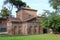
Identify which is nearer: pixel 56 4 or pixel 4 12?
pixel 56 4

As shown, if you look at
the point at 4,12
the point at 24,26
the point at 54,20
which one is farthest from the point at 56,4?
the point at 4,12

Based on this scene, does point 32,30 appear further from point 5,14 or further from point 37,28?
point 5,14

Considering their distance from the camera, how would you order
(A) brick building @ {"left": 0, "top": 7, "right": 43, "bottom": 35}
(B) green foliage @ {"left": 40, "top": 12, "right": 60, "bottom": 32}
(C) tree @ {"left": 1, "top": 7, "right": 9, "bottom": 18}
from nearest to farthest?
(B) green foliage @ {"left": 40, "top": 12, "right": 60, "bottom": 32} → (A) brick building @ {"left": 0, "top": 7, "right": 43, "bottom": 35} → (C) tree @ {"left": 1, "top": 7, "right": 9, "bottom": 18}

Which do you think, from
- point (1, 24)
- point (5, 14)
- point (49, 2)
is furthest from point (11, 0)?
point (49, 2)

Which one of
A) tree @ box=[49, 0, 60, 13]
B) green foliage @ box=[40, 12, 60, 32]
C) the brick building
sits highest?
tree @ box=[49, 0, 60, 13]

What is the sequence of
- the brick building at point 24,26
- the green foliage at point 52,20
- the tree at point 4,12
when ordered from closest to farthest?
the green foliage at point 52,20, the brick building at point 24,26, the tree at point 4,12

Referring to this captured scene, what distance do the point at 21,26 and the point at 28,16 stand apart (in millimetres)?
6122

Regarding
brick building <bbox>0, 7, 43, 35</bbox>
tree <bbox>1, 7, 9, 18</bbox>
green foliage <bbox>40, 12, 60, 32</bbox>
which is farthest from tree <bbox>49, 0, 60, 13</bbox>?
tree <bbox>1, 7, 9, 18</bbox>

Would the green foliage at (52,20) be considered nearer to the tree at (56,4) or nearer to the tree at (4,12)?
the tree at (56,4)

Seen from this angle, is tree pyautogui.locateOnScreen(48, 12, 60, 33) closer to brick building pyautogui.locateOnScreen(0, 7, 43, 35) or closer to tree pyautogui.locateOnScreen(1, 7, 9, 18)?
brick building pyautogui.locateOnScreen(0, 7, 43, 35)

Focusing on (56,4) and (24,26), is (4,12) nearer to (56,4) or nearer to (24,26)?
(24,26)

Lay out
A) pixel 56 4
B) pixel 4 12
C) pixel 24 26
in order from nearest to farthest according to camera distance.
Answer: pixel 56 4 < pixel 24 26 < pixel 4 12

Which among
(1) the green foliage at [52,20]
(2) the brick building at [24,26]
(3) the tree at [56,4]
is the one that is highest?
(3) the tree at [56,4]

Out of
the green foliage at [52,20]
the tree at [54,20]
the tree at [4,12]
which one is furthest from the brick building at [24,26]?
the tree at [4,12]
